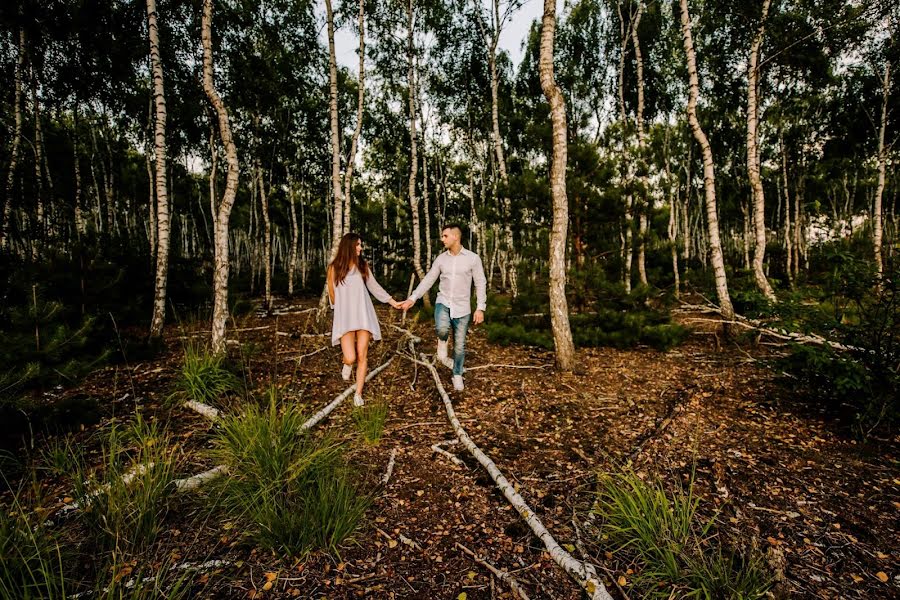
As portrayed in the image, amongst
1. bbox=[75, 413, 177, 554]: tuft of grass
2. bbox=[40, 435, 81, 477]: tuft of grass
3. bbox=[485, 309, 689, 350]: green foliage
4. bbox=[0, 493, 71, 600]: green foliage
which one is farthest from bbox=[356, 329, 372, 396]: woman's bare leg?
bbox=[485, 309, 689, 350]: green foliage

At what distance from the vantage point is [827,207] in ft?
81.8

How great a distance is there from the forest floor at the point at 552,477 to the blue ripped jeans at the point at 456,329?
40 centimetres

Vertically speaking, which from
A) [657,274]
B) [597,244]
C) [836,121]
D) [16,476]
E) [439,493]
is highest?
[836,121]

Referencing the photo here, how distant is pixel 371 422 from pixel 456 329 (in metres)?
1.71

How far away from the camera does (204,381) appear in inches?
157

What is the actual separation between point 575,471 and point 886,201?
36.4m

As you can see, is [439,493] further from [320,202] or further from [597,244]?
[320,202]

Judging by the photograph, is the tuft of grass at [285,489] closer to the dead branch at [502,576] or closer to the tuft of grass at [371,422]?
the tuft of grass at [371,422]

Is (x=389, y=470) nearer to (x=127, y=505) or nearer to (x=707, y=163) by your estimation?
(x=127, y=505)

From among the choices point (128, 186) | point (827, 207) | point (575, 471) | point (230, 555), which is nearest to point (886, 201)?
point (827, 207)

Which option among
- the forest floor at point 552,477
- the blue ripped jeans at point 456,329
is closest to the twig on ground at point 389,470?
the forest floor at point 552,477

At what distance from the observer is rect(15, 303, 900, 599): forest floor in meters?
1.97

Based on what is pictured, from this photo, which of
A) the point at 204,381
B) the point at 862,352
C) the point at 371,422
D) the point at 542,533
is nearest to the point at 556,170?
the point at 862,352

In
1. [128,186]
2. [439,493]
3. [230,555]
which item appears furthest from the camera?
[128,186]
